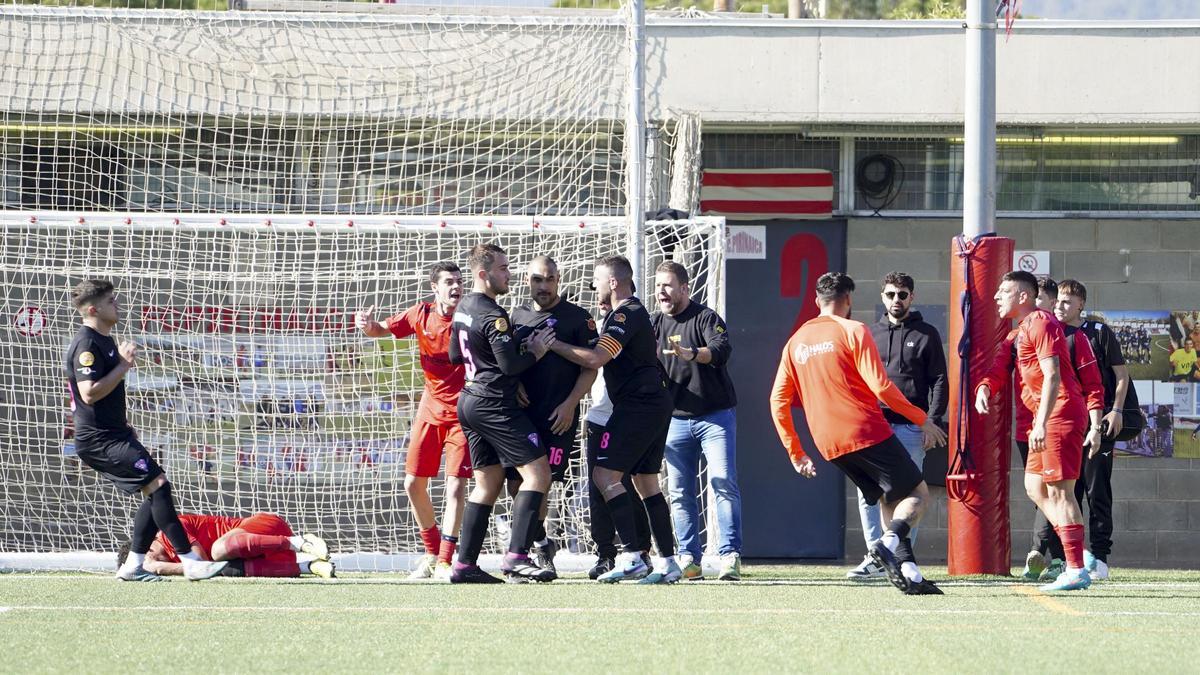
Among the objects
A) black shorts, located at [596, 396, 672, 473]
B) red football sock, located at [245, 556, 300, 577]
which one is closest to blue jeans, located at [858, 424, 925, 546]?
black shorts, located at [596, 396, 672, 473]

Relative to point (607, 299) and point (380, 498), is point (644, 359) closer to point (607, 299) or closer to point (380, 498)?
point (607, 299)

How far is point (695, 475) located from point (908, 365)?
150 centimetres

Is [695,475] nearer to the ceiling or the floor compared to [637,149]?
nearer to the floor

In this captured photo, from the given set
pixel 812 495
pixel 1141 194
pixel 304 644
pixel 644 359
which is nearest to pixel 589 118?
pixel 644 359

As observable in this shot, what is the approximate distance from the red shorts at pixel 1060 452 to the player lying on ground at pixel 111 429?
15.8ft

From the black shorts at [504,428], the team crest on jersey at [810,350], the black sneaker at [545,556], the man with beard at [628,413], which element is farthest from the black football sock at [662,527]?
the team crest on jersey at [810,350]

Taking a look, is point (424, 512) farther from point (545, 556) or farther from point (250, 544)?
point (250, 544)

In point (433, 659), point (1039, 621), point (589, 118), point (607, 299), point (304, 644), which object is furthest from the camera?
point (589, 118)

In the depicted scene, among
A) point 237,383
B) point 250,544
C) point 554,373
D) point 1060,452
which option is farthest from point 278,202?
point 1060,452

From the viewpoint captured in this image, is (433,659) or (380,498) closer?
(433,659)

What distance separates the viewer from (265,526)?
361 inches

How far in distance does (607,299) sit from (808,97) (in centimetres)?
345

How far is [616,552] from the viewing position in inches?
356

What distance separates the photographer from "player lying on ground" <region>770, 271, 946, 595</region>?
307 inches
